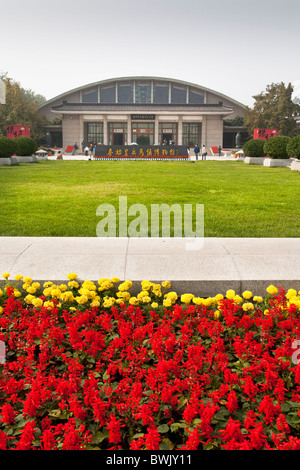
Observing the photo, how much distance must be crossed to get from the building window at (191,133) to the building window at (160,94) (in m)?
11.1

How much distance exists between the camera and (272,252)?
5.07 m

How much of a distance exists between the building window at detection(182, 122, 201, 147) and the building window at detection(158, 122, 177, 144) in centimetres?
116

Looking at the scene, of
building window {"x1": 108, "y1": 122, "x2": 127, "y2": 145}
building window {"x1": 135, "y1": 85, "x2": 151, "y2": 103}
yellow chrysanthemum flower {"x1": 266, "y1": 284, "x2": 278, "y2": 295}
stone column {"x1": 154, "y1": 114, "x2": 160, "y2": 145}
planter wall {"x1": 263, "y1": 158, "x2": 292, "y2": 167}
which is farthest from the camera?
building window {"x1": 135, "y1": 85, "x2": 151, "y2": 103}

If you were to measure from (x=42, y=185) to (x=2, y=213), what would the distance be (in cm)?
526

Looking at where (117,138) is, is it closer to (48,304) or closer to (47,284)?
(47,284)

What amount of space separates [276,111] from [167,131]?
1391cm

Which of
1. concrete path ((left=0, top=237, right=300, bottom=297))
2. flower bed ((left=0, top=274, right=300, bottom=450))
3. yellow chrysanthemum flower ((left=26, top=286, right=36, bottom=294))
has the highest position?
concrete path ((left=0, top=237, right=300, bottom=297))

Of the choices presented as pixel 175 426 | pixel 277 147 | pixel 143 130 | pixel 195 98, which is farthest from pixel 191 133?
pixel 175 426

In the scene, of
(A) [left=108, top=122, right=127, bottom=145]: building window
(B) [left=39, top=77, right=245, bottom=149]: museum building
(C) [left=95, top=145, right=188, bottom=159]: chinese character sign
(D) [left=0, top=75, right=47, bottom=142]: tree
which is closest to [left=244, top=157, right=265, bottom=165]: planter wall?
(C) [left=95, top=145, right=188, bottom=159]: chinese character sign

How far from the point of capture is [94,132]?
179 ft

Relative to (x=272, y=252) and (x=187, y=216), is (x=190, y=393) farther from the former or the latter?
(x=187, y=216)

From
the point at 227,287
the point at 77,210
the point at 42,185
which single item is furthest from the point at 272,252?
the point at 42,185

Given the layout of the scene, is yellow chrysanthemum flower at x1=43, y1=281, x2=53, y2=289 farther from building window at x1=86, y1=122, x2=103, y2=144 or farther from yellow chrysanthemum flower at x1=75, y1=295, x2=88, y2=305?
building window at x1=86, y1=122, x2=103, y2=144

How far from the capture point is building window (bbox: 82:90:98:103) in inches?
2520
